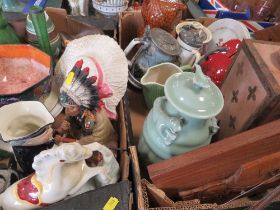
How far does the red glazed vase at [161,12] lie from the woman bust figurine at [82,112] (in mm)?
306

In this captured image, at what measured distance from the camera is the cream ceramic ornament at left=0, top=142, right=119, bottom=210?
0.38 metres

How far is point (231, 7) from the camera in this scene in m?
1.20

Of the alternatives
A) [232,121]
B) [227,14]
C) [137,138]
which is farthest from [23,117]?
[227,14]

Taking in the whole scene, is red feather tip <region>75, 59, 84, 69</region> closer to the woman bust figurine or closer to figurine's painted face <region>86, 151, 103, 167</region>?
the woman bust figurine

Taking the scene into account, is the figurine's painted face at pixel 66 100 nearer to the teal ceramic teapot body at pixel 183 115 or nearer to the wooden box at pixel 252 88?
the teal ceramic teapot body at pixel 183 115

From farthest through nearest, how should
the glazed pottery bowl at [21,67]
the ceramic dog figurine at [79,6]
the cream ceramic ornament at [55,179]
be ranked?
the ceramic dog figurine at [79,6]
the glazed pottery bowl at [21,67]
the cream ceramic ornament at [55,179]

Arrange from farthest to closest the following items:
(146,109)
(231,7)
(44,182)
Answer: (231,7), (146,109), (44,182)

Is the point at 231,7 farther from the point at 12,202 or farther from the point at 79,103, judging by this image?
the point at 12,202

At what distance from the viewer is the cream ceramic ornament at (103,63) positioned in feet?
1.79

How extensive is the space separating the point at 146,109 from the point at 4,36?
42 cm

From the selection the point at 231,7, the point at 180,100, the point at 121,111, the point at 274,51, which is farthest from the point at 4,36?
the point at 231,7

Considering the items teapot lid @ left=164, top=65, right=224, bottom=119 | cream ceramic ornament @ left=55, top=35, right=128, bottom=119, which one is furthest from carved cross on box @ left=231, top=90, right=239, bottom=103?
cream ceramic ornament @ left=55, top=35, right=128, bottom=119

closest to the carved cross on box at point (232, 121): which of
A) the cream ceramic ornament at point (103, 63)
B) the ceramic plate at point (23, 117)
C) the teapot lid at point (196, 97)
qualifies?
the teapot lid at point (196, 97)

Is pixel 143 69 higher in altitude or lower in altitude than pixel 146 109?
higher
